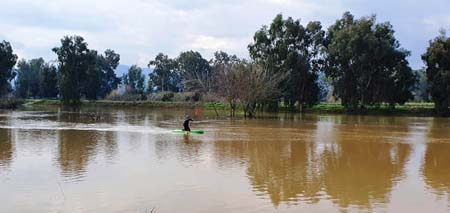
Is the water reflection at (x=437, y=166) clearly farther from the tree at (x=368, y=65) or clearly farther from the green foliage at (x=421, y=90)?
the green foliage at (x=421, y=90)

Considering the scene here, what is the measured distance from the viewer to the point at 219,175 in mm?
15383

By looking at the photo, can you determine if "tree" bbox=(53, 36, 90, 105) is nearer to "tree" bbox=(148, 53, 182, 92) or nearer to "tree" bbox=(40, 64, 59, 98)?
"tree" bbox=(40, 64, 59, 98)

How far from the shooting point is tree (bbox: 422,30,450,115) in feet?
181

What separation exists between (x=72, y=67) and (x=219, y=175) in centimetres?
7187

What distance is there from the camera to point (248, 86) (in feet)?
166

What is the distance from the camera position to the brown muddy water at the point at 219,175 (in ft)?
38.2

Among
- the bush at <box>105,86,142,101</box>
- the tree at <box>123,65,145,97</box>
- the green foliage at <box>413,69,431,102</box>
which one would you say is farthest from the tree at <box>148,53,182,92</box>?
the green foliage at <box>413,69,431,102</box>

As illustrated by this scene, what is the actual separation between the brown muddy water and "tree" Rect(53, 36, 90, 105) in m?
56.4

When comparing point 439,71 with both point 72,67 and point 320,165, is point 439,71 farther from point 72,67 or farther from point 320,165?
point 72,67

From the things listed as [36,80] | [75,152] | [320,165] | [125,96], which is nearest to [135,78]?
[36,80]

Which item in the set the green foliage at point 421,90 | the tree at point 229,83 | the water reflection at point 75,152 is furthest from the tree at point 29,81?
the water reflection at point 75,152

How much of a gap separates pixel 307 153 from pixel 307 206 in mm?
9926

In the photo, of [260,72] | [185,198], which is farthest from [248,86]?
[185,198]

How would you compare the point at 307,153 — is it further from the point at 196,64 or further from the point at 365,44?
the point at 196,64
